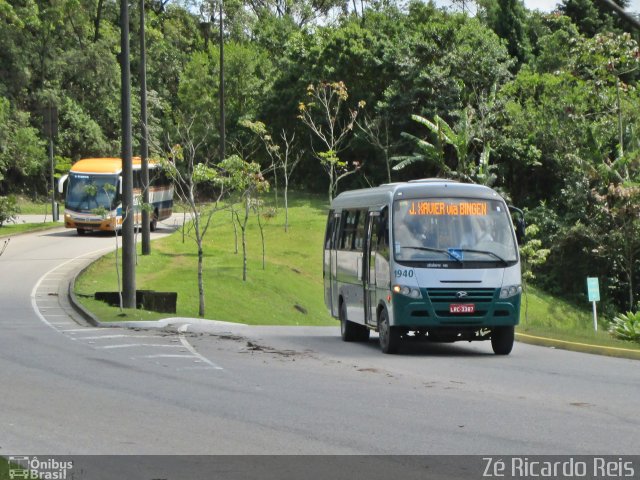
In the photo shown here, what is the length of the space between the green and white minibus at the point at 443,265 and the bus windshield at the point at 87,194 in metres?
32.1

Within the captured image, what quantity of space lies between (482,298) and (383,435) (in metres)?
8.38

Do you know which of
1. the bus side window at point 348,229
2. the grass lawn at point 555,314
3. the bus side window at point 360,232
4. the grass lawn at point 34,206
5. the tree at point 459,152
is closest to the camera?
the bus side window at point 360,232

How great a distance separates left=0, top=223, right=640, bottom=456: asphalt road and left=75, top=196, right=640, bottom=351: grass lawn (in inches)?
200

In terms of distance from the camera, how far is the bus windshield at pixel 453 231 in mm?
19344

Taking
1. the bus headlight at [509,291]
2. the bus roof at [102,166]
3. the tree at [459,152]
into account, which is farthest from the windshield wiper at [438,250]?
Result: the bus roof at [102,166]

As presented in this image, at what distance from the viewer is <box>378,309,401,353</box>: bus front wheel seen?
1977 cm

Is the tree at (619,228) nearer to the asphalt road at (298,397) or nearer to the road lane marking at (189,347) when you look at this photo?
the road lane marking at (189,347)

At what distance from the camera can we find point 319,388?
48.6 feet

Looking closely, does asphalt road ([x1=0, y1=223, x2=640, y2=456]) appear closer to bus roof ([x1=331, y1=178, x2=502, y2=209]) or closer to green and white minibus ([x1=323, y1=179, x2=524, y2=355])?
green and white minibus ([x1=323, y1=179, x2=524, y2=355])

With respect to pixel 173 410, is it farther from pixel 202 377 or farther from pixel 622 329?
pixel 622 329

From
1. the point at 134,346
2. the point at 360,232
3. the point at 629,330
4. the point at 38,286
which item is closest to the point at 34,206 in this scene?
the point at 38,286

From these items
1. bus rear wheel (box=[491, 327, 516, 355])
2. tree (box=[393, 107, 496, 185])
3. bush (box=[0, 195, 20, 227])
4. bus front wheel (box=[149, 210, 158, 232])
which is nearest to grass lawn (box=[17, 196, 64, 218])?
bush (box=[0, 195, 20, 227])
